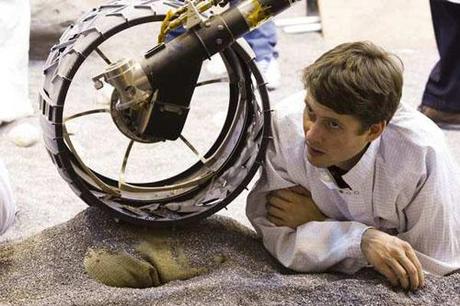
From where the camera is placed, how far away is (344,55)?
3.49 feet

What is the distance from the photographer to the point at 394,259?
1.04 metres

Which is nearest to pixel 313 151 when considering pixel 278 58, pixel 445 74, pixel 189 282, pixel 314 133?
pixel 314 133

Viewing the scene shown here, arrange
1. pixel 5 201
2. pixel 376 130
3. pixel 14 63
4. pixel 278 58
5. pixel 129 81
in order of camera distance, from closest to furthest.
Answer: pixel 129 81 → pixel 376 130 → pixel 5 201 → pixel 14 63 → pixel 278 58

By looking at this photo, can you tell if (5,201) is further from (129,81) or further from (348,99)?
(348,99)

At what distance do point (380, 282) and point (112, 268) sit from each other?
37cm

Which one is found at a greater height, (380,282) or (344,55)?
(344,55)

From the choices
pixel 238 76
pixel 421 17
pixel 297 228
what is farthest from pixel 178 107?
pixel 421 17

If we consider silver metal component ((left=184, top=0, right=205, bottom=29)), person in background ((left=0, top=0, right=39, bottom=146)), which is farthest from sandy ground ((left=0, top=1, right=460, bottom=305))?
person in background ((left=0, top=0, right=39, bottom=146))

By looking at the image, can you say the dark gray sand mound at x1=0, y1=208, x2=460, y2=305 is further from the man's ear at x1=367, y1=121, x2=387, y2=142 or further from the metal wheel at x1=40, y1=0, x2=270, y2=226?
the man's ear at x1=367, y1=121, x2=387, y2=142

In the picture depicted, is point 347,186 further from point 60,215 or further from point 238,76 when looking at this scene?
point 60,215

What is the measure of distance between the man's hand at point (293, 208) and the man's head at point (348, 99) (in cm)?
11

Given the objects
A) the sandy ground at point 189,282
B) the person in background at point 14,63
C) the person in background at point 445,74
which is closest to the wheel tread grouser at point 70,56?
the sandy ground at point 189,282

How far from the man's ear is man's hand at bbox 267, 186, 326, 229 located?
0.15 meters

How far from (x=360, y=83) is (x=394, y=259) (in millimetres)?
Result: 235
